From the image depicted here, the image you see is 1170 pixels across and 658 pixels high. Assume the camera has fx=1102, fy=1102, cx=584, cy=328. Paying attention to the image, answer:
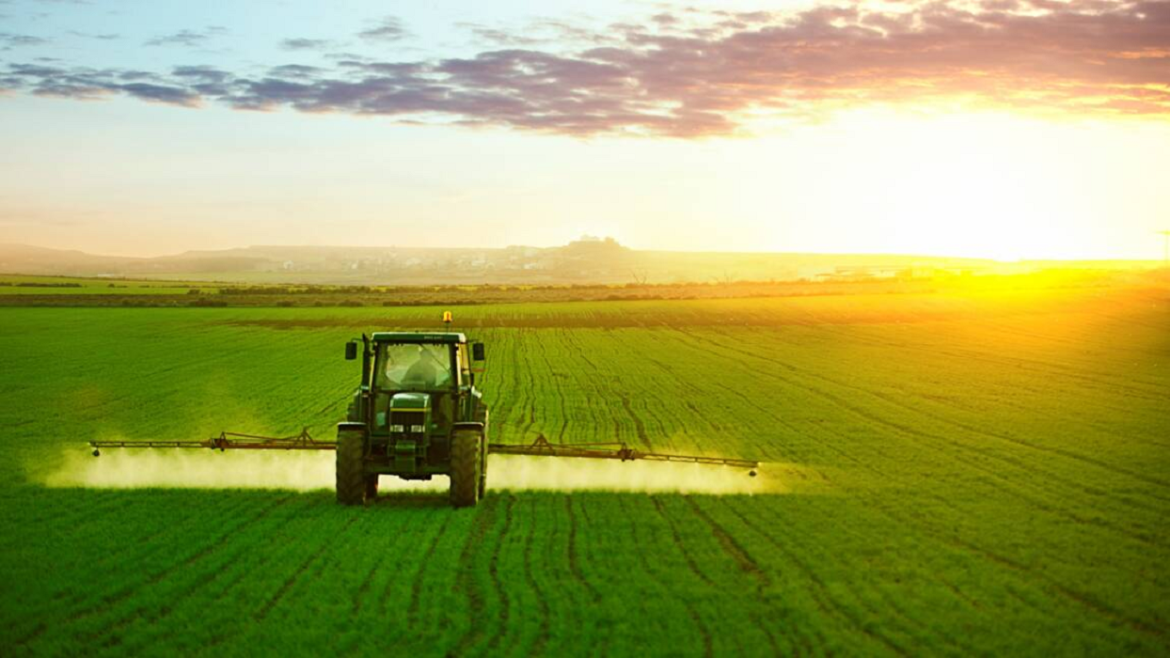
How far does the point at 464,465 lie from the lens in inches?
620

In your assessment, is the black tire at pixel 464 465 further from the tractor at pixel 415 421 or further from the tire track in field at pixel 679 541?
the tire track in field at pixel 679 541

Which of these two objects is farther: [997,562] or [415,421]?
[415,421]

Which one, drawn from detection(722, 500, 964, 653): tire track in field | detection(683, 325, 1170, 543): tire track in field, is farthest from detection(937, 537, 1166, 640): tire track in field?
detection(683, 325, 1170, 543): tire track in field

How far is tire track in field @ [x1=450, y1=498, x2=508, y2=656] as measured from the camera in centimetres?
1004

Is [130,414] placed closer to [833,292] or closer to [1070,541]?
[1070,541]

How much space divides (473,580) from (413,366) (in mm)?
5368

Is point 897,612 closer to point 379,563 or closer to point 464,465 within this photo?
point 379,563

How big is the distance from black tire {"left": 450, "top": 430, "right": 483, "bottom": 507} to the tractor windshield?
1.14m

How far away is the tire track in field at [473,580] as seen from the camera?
10.0 metres

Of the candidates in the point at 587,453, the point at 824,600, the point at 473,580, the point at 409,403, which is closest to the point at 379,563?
the point at 473,580

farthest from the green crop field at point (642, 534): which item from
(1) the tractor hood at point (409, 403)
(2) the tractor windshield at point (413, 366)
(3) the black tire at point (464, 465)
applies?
(2) the tractor windshield at point (413, 366)

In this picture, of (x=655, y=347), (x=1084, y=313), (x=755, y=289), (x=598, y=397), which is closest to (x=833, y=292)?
(x=755, y=289)

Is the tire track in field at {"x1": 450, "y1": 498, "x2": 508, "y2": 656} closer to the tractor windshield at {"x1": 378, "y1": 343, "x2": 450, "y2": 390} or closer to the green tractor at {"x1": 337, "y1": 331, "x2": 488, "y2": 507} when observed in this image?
the green tractor at {"x1": 337, "y1": 331, "x2": 488, "y2": 507}

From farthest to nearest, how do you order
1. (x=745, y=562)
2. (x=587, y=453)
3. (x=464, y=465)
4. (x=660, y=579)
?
(x=587, y=453)
(x=464, y=465)
(x=745, y=562)
(x=660, y=579)
